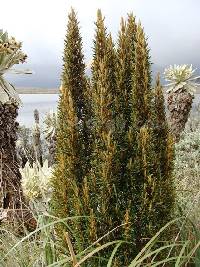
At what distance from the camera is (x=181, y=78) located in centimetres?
2038

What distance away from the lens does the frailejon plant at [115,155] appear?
4.84m

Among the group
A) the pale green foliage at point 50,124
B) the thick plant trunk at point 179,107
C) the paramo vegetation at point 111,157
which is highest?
the paramo vegetation at point 111,157

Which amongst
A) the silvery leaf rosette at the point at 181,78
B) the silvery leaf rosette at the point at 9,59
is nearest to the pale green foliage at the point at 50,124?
the silvery leaf rosette at the point at 181,78

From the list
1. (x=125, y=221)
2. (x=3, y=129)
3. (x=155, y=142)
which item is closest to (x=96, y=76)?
(x=155, y=142)

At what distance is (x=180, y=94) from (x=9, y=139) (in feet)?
40.2

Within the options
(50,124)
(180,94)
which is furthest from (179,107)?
(50,124)

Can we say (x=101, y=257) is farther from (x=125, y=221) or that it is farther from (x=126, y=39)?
(x=126, y=39)

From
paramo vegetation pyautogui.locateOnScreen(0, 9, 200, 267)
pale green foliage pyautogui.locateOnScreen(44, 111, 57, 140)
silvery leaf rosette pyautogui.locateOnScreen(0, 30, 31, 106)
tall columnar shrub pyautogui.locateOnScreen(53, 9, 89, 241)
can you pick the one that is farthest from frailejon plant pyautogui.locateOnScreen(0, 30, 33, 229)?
pale green foliage pyautogui.locateOnScreen(44, 111, 57, 140)

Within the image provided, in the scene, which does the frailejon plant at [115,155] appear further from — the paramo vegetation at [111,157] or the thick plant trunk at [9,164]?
the thick plant trunk at [9,164]

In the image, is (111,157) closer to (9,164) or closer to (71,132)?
(71,132)

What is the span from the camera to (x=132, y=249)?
16.3 feet

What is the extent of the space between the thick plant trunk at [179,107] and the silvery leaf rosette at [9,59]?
442 inches

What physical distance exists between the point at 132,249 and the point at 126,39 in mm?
1784

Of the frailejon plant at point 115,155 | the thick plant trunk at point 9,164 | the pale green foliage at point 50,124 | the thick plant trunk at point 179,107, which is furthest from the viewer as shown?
the pale green foliage at point 50,124
